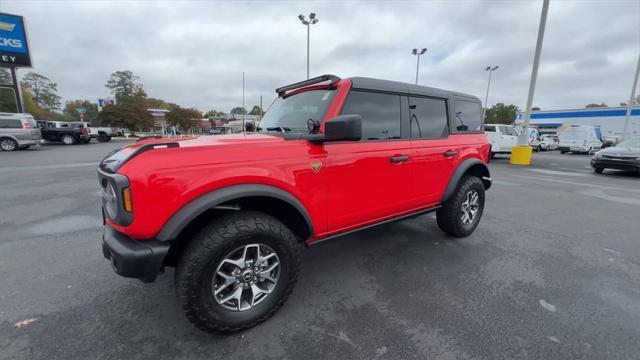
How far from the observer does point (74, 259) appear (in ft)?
10.2

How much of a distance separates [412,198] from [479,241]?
1.42 metres

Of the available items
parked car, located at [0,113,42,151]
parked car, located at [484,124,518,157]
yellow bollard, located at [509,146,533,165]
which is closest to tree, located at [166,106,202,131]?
parked car, located at [0,113,42,151]

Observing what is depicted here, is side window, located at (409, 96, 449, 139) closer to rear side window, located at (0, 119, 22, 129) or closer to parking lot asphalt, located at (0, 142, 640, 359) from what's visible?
parking lot asphalt, located at (0, 142, 640, 359)

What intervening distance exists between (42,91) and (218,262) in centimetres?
9912

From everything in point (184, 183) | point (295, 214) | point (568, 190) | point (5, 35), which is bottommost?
point (568, 190)

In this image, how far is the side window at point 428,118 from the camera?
3.08 m

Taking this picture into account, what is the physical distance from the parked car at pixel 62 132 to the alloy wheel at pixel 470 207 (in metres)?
27.2

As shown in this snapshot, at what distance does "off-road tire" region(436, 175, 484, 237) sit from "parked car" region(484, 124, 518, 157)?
12.0 metres

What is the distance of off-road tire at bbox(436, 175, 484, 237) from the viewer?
3592mm

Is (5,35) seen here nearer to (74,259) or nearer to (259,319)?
(74,259)

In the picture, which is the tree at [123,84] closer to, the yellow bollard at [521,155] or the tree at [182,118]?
the tree at [182,118]

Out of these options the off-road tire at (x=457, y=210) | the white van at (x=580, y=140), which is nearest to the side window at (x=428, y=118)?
the off-road tire at (x=457, y=210)

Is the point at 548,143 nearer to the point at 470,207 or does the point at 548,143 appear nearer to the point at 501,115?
the point at 470,207

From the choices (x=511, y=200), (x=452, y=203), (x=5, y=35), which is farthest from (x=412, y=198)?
(x=5, y=35)
